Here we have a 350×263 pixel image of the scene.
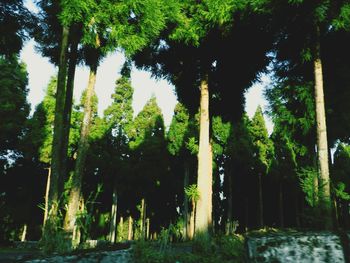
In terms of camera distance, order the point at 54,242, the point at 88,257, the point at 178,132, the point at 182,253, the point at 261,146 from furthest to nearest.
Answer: the point at 261,146
the point at 178,132
the point at 182,253
the point at 54,242
the point at 88,257

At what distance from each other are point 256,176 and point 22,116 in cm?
2012

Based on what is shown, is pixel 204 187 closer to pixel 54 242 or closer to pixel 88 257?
pixel 54 242

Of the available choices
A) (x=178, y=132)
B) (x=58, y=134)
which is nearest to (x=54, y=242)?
(x=58, y=134)

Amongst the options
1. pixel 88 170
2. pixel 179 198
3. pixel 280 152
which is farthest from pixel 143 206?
pixel 280 152

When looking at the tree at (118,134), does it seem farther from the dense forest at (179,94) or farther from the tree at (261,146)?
the tree at (261,146)

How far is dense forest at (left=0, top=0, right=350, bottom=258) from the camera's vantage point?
920 centimetres

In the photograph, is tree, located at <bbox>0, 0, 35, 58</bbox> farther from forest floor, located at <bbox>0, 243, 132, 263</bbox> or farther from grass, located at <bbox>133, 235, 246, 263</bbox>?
forest floor, located at <bbox>0, 243, 132, 263</bbox>

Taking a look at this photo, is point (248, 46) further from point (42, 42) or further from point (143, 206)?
point (143, 206)

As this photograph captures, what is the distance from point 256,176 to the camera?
31.1 meters

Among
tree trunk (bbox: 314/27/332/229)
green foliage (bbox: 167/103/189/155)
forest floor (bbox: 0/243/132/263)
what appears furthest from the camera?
green foliage (bbox: 167/103/189/155)

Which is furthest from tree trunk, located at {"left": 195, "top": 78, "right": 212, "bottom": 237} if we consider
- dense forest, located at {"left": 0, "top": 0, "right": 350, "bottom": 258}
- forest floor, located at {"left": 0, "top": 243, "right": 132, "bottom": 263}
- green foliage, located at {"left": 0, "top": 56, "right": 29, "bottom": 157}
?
green foliage, located at {"left": 0, "top": 56, "right": 29, "bottom": 157}

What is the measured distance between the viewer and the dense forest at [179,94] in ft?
30.2

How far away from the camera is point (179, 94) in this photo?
14.6 m

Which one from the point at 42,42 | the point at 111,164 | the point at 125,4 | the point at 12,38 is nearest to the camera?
the point at 125,4
